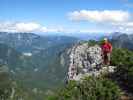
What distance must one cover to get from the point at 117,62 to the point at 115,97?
19282 mm

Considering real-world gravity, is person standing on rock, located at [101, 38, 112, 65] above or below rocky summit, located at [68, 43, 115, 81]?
above

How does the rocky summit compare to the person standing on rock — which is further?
the rocky summit

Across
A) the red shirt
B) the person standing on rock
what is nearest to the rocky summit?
the person standing on rock

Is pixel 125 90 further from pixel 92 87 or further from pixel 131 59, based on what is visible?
pixel 131 59

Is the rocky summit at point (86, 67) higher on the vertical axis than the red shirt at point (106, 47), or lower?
lower

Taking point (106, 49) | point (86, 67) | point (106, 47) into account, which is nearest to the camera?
point (106, 47)

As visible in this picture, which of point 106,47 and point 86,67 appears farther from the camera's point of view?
point 86,67

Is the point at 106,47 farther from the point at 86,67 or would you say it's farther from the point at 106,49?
the point at 86,67

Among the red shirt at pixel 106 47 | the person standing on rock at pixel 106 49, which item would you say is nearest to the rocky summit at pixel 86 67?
the person standing on rock at pixel 106 49

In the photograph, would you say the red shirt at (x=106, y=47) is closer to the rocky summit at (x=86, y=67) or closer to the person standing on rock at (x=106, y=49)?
the person standing on rock at (x=106, y=49)

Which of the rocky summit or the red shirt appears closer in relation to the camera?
the red shirt

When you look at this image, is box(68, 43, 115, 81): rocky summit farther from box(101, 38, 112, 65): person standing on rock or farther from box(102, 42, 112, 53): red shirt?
box(102, 42, 112, 53): red shirt

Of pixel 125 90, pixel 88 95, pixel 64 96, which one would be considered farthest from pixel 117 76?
pixel 88 95

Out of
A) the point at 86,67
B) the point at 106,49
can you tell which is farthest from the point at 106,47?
the point at 86,67
